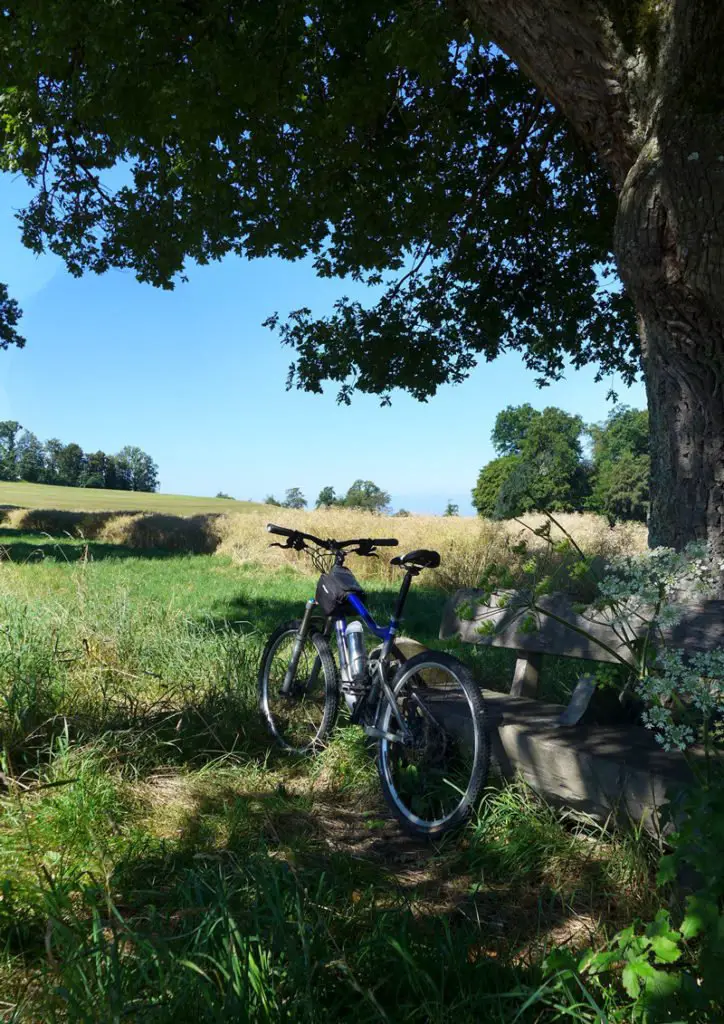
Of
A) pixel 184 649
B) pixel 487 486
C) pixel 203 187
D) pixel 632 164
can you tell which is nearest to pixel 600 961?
pixel 184 649

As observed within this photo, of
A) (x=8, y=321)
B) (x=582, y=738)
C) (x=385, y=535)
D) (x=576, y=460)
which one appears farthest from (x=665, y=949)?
(x=576, y=460)

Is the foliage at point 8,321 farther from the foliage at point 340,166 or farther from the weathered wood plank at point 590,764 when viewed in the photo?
the weathered wood plank at point 590,764

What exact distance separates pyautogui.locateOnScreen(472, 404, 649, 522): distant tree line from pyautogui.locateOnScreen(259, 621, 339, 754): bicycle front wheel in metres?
41.3

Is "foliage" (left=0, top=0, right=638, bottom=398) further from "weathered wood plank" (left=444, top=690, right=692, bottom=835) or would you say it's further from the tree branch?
"weathered wood plank" (left=444, top=690, right=692, bottom=835)

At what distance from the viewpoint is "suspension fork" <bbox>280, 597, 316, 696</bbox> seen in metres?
5.18

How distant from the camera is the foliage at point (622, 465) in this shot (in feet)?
181

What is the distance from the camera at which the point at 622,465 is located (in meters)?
56.8

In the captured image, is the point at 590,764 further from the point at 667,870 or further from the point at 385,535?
the point at 385,535

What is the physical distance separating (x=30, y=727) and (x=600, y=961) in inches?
137

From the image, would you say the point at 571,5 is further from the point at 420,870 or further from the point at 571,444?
the point at 571,444

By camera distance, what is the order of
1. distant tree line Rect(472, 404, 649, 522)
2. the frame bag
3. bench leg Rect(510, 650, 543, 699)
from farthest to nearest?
distant tree line Rect(472, 404, 649, 522) → bench leg Rect(510, 650, 543, 699) → the frame bag

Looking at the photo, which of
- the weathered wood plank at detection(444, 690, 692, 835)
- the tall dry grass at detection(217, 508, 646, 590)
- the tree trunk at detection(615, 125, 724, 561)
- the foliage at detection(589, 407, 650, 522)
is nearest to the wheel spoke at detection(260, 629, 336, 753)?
the weathered wood plank at detection(444, 690, 692, 835)

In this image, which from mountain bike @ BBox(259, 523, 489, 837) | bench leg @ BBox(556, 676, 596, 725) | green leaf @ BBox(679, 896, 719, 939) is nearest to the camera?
green leaf @ BBox(679, 896, 719, 939)

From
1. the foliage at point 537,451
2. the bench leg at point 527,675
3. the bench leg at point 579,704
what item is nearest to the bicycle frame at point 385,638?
the bench leg at point 579,704
